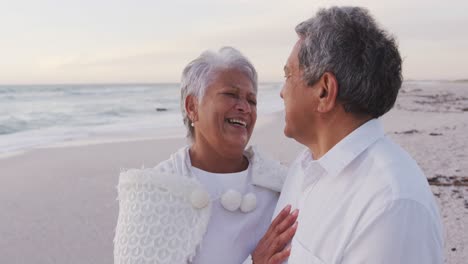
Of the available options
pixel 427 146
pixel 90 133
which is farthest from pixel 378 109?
pixel 90 133

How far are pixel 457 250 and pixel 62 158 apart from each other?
6.44m

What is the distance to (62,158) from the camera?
859 cm

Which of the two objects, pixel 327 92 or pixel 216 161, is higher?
pixel 327 92

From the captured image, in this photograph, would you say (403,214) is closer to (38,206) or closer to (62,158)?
(38,206)

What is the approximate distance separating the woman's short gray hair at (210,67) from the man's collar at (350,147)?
3.31 feet

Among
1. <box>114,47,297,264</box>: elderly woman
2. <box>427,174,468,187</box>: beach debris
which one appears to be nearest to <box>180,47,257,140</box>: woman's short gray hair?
<box>114,47,297,264</box>: elderly woman

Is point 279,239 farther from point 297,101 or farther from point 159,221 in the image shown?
point 159,221

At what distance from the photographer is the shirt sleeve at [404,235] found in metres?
1.29

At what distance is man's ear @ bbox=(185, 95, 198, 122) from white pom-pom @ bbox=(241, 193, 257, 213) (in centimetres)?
52

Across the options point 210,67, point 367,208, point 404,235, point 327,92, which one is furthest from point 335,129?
point 210,67

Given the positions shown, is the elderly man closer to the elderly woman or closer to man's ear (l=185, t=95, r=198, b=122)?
the elderly woman

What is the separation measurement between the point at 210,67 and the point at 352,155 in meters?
1.14

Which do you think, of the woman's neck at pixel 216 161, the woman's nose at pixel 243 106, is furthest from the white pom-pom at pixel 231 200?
the woman's nose at pixel 243 106

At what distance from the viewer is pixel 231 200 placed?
90.9 inches
